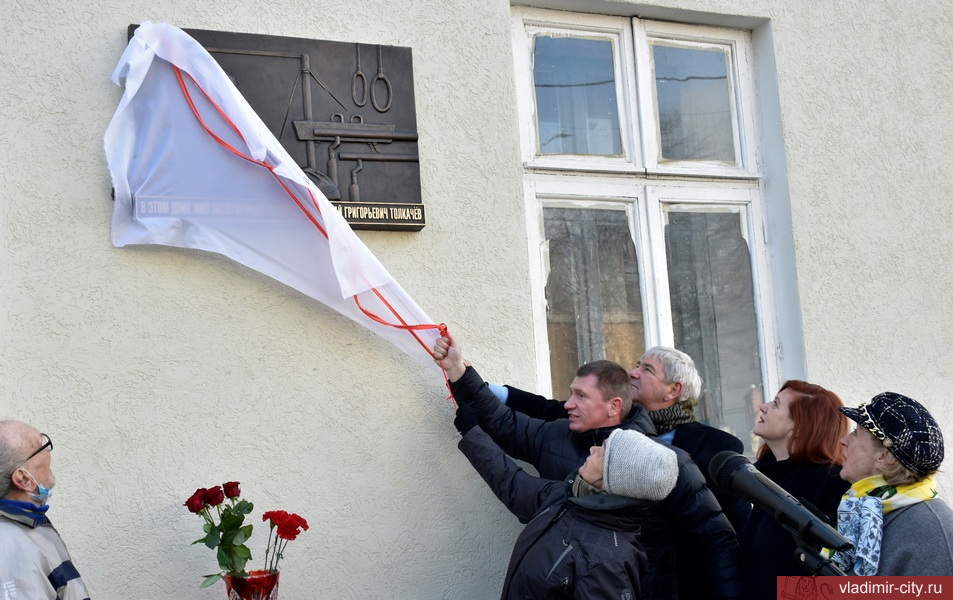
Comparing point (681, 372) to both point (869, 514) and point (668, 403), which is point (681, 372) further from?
point (869, 514)

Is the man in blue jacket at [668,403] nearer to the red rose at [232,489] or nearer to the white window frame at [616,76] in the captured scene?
the white window frame at [616,76]

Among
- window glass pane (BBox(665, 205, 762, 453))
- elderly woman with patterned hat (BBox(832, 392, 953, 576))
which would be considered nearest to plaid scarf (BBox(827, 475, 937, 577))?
elderly woman with patterned hat (BBox(832, 392, 953, 576))

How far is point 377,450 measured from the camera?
13.7 ft

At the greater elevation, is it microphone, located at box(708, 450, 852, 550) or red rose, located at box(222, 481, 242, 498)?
red rose, located at box(222, 481, 242, 498)

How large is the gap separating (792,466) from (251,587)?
6.61ft

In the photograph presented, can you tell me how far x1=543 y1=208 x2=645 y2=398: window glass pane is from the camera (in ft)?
15.8

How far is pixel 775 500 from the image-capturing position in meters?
2.95

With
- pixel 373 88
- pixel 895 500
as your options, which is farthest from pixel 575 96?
pixel 895 500

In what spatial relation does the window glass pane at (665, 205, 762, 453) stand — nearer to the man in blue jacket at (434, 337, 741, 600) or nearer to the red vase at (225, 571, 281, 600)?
the man in blue jacket at (434, 337, 741, 600)

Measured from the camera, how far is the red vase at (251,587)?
3609 millimetres

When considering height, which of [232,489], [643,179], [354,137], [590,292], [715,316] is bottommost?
[232,489]

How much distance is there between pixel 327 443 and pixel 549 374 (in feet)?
3.67

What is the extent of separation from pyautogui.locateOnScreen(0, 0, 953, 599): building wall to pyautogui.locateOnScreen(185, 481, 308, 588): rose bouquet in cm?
24

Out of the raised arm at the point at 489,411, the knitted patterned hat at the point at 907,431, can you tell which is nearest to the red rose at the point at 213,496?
the raised arm at the point at 489,411
